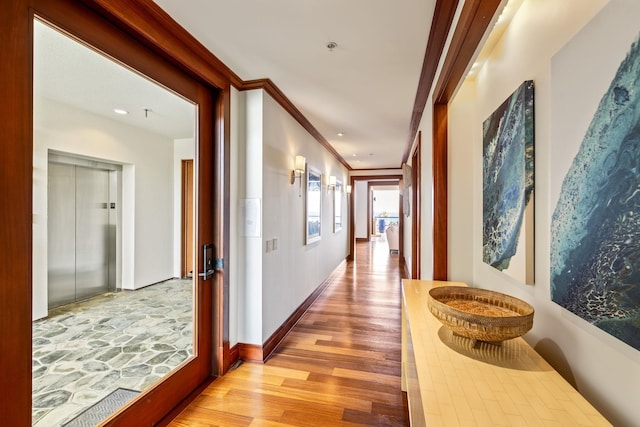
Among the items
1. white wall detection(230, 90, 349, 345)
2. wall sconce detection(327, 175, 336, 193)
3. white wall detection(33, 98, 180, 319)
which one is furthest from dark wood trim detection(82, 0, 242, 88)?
wall sconce detection(327, 175, 336, 193)

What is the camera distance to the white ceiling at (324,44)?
1.57 meters

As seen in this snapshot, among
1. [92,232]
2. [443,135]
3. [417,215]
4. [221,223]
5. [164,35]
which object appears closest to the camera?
[164,35]

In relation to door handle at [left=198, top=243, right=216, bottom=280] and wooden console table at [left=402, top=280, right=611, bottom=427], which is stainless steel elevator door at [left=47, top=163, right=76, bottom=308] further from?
wooden console table at [left=402, top=280, right=611, bottom=427]

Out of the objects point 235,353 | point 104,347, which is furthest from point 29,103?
point 235,353

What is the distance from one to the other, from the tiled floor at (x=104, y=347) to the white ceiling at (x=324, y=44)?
1851mm

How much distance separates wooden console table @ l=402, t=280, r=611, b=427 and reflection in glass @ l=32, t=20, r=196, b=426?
1.64 metres

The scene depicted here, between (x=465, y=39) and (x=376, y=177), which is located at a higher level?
(x=376, y=177)

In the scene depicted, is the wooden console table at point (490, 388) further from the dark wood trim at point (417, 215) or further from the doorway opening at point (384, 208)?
the doorway opening at point (384, 208)

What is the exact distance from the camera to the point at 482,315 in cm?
101

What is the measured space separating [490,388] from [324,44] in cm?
206

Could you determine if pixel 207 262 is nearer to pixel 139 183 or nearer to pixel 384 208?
pixel 139 183

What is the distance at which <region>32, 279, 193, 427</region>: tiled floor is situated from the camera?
1.51 m

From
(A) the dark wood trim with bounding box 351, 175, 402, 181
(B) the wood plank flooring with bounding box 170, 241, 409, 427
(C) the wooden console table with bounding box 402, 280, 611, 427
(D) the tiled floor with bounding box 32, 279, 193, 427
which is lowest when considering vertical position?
(B) the wood plank flooring with bounding box 170, 241, 409, 427

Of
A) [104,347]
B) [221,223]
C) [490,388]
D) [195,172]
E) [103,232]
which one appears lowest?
[104,347]
